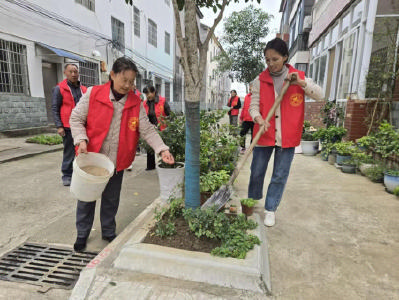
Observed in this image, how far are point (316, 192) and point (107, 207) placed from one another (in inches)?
114

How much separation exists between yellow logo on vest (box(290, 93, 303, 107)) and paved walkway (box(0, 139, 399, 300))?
49.6 inches

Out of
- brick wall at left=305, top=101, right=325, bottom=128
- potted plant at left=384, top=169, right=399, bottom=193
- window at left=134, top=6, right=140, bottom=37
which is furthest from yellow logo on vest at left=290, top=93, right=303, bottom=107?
window at left=134, top=6, right=140, bottom=37

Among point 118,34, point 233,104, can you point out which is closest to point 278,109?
point 233,104

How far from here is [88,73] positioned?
11.2 metres

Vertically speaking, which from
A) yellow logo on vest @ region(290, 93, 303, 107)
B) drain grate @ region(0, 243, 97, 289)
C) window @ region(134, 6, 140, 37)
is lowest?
drain grate @ region(0, 243, 97, 289)

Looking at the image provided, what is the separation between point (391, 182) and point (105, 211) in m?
3.73

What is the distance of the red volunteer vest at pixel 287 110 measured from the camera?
2426 millimetres

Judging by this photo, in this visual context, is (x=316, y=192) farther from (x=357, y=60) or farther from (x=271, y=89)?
(x=357, y=60)

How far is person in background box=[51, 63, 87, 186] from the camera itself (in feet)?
13.2

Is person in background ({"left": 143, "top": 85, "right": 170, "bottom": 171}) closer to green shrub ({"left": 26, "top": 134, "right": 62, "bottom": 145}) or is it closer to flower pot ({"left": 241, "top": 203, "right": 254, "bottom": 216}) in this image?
flower pot ({"left": 241, "top": 203, "right": 254, "bottom": 216})

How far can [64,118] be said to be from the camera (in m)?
4.09

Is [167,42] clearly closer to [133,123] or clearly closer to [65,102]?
[65,102]

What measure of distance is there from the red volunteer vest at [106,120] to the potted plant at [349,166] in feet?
13.6

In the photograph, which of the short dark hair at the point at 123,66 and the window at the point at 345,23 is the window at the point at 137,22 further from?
the short dark hair at the point at 123,66
